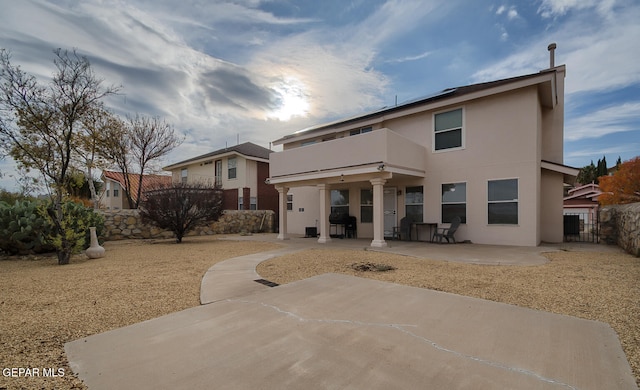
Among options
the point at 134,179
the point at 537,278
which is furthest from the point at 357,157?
the point at 134,179

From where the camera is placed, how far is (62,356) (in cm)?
279

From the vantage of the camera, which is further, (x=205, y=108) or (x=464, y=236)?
(x=205, y=108)

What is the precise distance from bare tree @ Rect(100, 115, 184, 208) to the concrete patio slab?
18743 millimetres

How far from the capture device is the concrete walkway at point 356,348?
233cm

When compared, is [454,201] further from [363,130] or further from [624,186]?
[624,186]

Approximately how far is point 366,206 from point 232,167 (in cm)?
1337

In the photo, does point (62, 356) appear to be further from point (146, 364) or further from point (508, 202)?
point (508, 202)

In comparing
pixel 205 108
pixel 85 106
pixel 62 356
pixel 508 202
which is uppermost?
pixel 205 108

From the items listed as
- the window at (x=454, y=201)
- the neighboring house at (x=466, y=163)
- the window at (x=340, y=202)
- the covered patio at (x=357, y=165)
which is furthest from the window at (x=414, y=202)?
the window at (x=340, y=202)

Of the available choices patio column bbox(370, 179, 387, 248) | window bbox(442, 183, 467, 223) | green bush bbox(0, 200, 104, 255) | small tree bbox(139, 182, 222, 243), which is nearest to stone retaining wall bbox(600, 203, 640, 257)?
window bbox(442, 183, 467, 223)

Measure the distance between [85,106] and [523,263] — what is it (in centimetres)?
1248

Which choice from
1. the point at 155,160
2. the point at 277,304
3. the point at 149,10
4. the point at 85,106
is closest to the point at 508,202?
the point at 277,304

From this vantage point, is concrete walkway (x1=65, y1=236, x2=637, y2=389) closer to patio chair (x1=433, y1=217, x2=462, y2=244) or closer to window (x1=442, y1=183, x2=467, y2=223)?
patio chair (x1=433, y1=217, x2=462, y2=244)

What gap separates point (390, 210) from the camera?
43.2 ft
